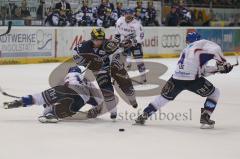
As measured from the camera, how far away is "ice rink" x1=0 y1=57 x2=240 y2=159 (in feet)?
18.2

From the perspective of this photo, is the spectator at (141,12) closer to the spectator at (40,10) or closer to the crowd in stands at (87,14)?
the crowd in stands at (87,14)

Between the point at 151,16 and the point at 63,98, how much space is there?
14304 millimetres

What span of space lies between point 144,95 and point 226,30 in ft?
42.1

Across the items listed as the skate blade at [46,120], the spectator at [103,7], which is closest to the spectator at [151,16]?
the spectator at [103,7]

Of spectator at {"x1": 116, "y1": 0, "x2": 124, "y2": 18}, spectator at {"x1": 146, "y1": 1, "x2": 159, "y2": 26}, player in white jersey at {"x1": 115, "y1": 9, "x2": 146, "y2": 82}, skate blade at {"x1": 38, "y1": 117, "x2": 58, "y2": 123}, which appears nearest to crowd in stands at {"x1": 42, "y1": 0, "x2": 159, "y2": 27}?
spectator at {"x1": 116, "y1": 0, "x2": 124, "y2": 18}

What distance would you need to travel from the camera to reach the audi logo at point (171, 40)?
67.0ft

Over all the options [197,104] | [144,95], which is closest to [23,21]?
[144,95]

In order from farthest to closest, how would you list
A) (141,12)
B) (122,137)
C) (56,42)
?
(141,12)
(56,42)
(122,137)

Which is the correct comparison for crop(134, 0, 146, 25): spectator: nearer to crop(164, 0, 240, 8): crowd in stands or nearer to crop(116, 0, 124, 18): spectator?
→ crop(116, 0, 124, 18): spectator

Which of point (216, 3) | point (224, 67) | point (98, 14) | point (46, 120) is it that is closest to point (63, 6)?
point (98, 14)

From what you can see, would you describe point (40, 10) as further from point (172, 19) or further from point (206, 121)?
point (206, 121)

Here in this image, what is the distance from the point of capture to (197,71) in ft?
23.2

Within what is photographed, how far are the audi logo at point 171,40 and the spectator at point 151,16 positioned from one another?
101 centimetres

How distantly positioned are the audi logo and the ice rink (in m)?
11.1
